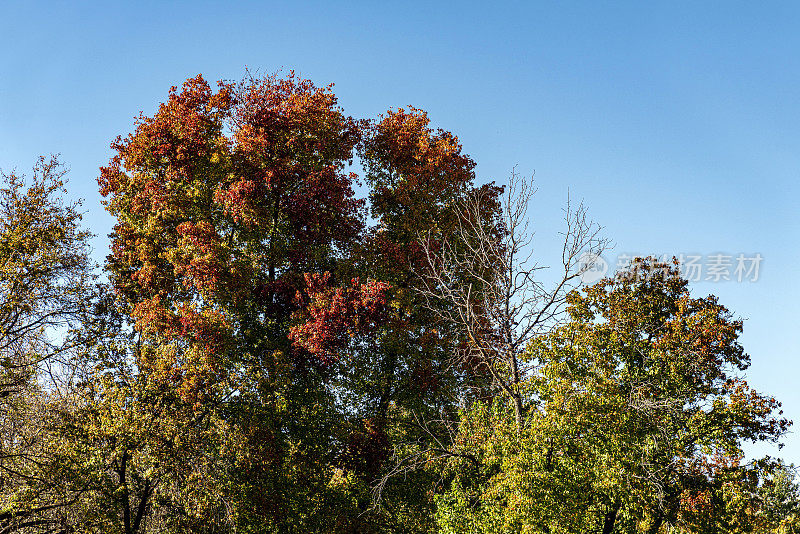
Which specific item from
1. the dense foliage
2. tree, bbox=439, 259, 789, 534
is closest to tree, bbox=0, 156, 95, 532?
the dense foliage

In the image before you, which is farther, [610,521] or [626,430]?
[610,521]

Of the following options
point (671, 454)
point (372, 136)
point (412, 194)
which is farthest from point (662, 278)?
point (372, 136)

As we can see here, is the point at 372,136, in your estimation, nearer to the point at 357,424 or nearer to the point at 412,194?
the point at 412,194

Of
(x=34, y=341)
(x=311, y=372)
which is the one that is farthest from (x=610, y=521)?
(x=34, y=341)

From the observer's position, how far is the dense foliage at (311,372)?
1533 cm

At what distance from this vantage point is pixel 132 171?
1923 centimetres

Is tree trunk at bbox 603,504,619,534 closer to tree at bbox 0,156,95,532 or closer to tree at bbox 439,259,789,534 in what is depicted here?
tree at bbox 439,259,789,534

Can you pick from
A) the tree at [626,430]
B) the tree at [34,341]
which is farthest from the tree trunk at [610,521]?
the tree at [34,341]

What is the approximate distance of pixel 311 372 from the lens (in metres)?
17.8

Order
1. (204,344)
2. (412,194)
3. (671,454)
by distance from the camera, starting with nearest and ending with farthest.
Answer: (204,344) < (671,454) < (412,194)

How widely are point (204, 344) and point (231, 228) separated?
169 inches

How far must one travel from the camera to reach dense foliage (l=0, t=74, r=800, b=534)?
50.3 ft

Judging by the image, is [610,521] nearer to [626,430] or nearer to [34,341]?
[626,430]

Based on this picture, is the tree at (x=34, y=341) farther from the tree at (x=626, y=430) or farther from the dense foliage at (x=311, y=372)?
the tree at (x=626, y=430)
